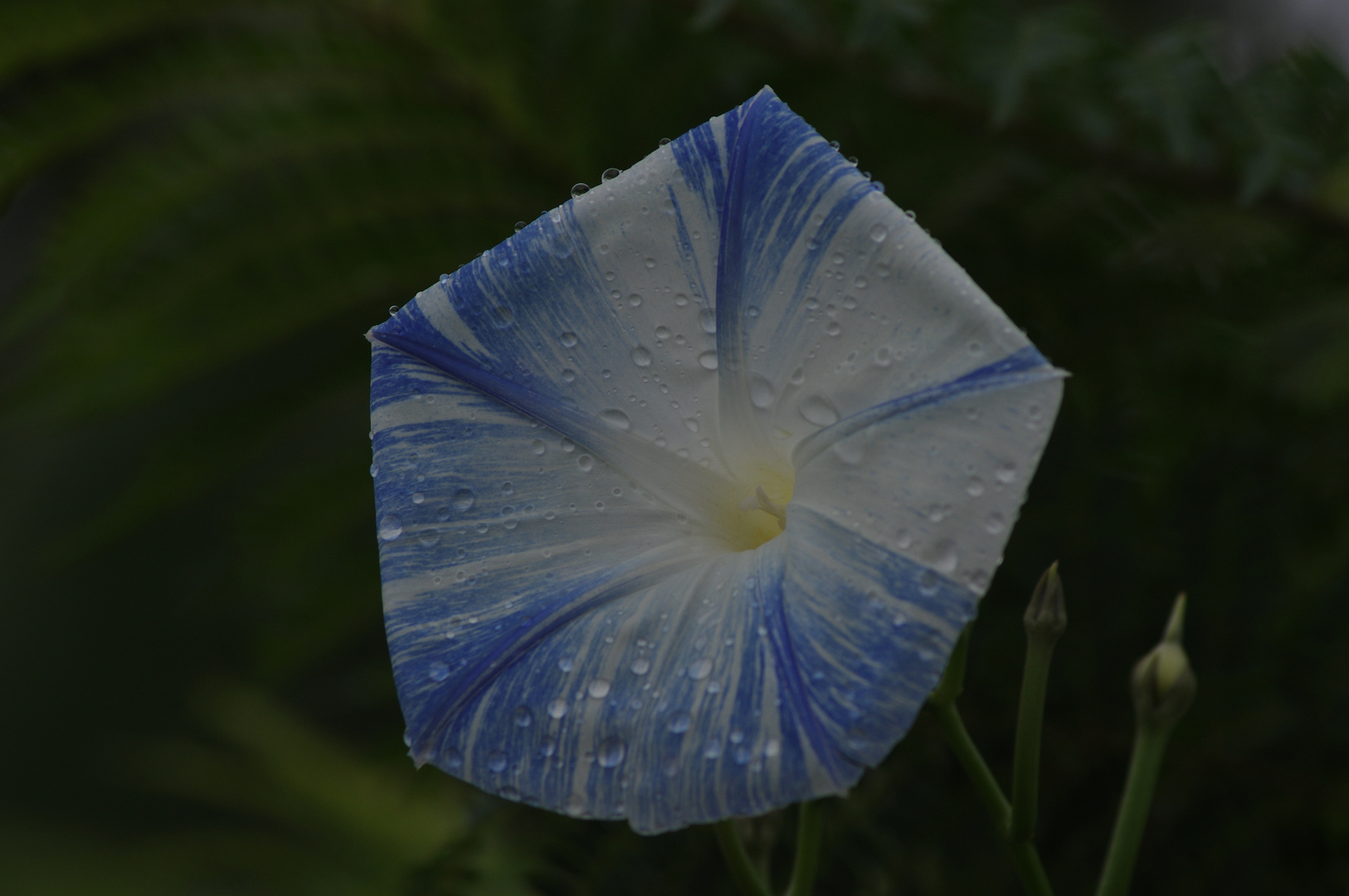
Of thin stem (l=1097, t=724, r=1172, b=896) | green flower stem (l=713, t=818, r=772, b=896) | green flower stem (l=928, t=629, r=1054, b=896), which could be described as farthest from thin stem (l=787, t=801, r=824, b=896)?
thin stem (l=1097, t=724, r=1172, b=896)

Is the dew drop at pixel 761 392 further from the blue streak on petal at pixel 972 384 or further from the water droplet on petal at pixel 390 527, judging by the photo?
the water droplet on petal at pixel 390 527

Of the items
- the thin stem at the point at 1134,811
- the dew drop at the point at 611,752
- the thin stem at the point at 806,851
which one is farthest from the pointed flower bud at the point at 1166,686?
the dew drop at the point at 611,752

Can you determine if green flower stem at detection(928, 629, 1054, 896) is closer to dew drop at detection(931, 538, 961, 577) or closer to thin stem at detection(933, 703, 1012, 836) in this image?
thin stem at detection(933, 703, 1012, 836)

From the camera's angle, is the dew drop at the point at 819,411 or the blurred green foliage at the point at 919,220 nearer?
the dew drop at the point at 819,411

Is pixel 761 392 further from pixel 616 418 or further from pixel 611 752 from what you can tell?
pixel 611 752

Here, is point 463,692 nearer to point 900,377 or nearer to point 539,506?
point 539,506

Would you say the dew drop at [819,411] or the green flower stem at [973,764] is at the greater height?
the dew drop at [819,411]

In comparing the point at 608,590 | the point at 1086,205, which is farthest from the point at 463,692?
the point at 1086,205
